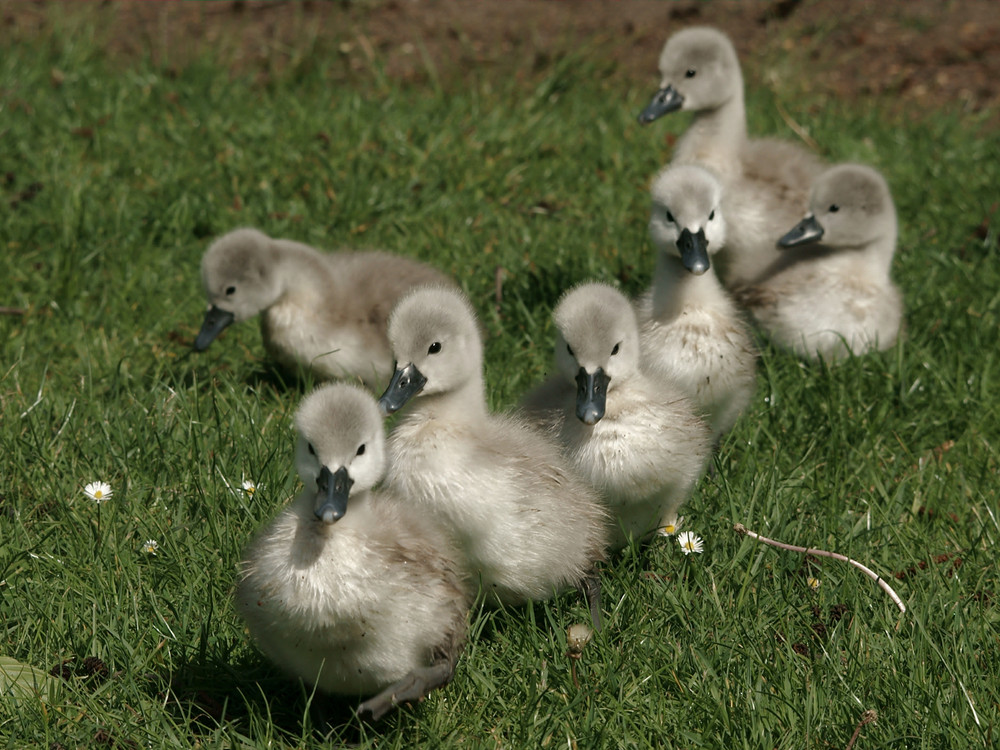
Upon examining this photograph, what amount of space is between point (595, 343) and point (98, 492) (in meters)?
1.97

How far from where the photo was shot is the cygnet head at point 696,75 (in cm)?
697

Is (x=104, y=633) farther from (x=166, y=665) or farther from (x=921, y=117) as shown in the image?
(x=921, y=117)

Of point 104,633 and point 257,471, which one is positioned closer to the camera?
point 104,633

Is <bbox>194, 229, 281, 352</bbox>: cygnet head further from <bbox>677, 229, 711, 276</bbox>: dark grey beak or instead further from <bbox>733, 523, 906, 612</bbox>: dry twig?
<bbox>733, 523, 906, 612</bbox>: dry twig

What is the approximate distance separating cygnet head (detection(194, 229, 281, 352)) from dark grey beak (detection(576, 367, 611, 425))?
2.21m

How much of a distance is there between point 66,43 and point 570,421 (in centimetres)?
610

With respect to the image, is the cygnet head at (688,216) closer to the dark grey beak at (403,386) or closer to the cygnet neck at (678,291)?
the cygnet neck at (678,291)

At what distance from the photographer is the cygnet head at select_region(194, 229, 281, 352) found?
5.94 metres

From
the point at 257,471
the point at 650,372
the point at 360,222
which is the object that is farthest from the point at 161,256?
the point at 650,372

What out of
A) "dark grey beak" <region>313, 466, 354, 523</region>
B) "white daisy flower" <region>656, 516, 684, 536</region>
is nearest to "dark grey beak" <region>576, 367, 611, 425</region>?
"white daisy flower" <region>656, 516, 684, 536</region>

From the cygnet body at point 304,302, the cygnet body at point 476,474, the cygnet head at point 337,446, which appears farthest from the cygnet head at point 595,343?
the cygnet body at point 304,302

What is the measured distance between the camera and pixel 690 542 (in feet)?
14.7

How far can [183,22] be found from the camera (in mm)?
9531

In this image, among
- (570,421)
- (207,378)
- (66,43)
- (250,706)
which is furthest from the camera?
(66,43)
